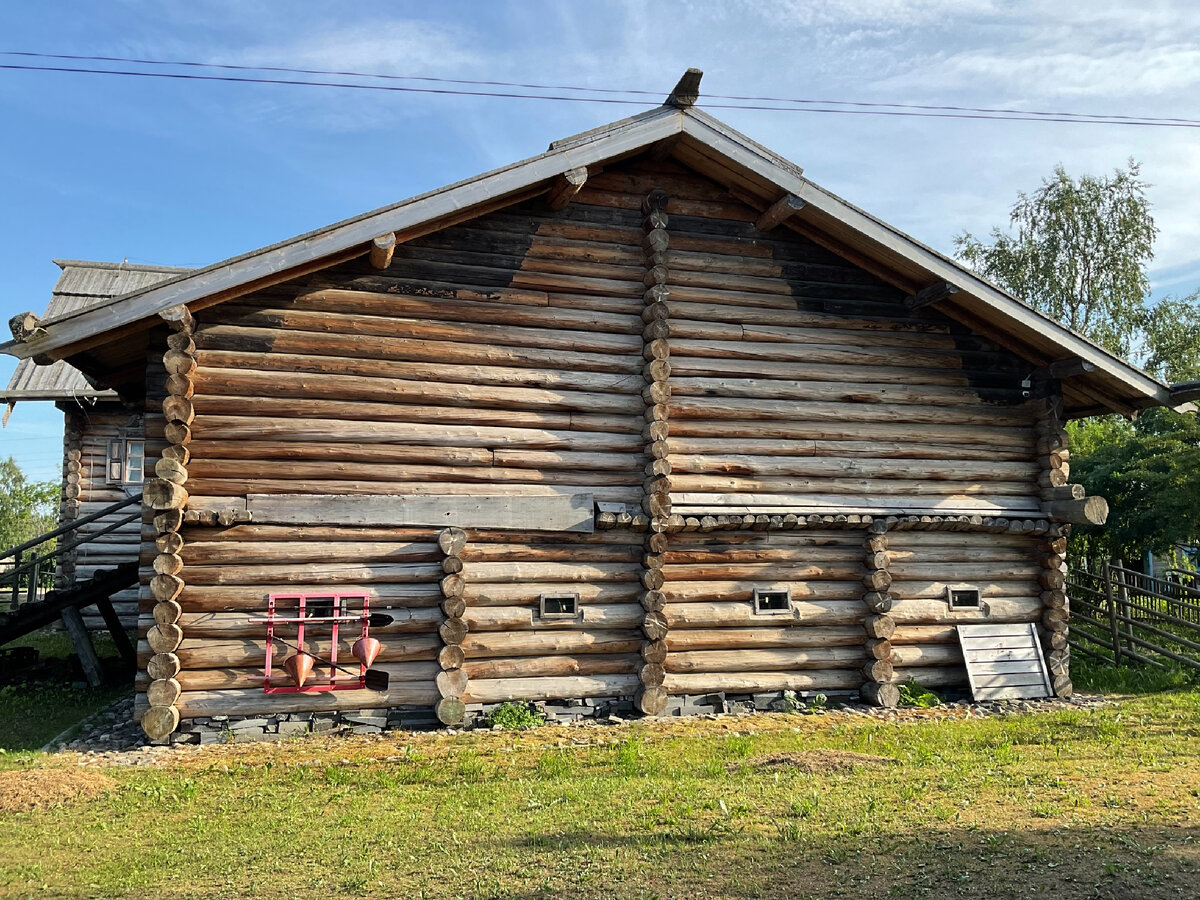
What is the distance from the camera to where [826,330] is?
1283 centimetres

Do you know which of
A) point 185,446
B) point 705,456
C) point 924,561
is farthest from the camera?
point 924,561

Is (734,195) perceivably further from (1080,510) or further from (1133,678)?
(1133,678)

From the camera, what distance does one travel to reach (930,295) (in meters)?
12.6

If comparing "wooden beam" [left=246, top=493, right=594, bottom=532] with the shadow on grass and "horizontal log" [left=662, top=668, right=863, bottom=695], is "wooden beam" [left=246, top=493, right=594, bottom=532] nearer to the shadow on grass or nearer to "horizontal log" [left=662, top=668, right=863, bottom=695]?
"horizontal log" [left=662, top=668, right=863, bottom=695]

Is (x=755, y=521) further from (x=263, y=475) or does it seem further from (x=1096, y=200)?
(x=1096, y=200)

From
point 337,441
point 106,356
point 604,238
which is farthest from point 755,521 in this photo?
point 106,356

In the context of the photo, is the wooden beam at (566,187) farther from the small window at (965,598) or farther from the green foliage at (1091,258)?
the green foliage at (1091,258)

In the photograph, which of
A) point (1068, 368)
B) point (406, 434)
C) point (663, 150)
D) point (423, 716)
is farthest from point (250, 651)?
point (1068, 368)

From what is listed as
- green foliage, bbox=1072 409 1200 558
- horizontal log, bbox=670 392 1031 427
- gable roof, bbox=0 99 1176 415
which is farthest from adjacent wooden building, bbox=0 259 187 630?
green foliage, bbox=1072 409 1200 558

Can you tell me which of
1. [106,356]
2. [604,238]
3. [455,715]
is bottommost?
[455,715]

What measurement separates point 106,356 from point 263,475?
3.04 m

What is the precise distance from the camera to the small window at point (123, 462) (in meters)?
20.5

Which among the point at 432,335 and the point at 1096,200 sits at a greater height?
the point at 1096,200

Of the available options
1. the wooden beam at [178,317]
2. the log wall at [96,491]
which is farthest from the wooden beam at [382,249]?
the log wall at [96,491]
